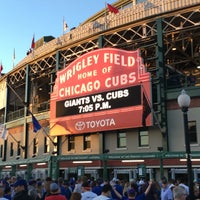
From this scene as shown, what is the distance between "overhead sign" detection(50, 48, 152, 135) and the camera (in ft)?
81.8

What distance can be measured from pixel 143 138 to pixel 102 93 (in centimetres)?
462

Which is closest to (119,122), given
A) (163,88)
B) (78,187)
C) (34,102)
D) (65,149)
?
(163,88)

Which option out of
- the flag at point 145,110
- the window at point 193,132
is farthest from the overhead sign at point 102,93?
the window at point 193,132

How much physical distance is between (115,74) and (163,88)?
387 centimetres

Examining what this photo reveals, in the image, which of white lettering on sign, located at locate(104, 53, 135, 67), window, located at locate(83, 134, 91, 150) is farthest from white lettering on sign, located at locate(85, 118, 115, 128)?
white lettering on sign, located at locate(104, 53, 135, 67)

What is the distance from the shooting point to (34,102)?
3984 centimetres

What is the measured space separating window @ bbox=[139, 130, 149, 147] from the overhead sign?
1.57m

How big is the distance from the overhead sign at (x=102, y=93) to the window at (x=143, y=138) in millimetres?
1570

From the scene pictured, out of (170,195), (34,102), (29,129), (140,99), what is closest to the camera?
(170,195)

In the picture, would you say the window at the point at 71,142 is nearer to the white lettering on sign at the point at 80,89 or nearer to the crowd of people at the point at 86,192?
the white lettering on sign at the point at 80,89

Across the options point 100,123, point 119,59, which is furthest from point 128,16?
point 100,123

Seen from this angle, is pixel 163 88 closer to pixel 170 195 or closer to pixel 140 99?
pixel 140 99

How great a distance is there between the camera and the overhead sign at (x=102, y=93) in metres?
24.9

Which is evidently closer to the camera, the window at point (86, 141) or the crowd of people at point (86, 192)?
the crowd of people at point (86, 192)
